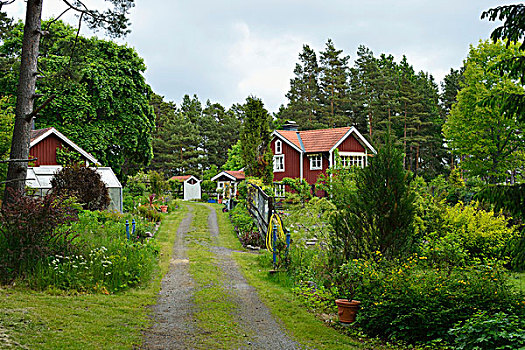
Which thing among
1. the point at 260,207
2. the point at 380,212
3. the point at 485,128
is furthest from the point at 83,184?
the point at 485,128

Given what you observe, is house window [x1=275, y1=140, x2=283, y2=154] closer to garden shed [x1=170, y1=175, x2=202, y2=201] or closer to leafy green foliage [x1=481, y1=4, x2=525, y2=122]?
garden shed [x1=170, y1=175, x2=202, y2=201]

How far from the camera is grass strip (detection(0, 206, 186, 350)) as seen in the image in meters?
5.87

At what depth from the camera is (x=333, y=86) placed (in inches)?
2088

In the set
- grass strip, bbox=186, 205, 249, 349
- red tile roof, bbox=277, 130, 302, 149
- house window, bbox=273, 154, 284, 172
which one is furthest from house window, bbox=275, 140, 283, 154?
grass strip, bbox=186, 205, 249, 349

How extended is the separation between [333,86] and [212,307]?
1855 inches

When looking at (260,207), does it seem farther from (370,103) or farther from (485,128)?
Answer: (370,103)

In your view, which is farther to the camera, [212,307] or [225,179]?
[225,179]

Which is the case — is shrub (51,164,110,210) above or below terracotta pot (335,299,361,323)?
above

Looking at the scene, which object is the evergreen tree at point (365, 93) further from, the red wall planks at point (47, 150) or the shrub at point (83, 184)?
the shrub at point (83, 184)

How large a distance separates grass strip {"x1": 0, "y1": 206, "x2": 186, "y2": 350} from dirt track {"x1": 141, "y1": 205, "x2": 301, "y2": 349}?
11.3 inches

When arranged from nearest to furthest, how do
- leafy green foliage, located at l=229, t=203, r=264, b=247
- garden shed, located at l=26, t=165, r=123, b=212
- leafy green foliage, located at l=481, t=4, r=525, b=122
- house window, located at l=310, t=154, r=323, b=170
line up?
leafy green foliage, located at l=481, t=4, r=525, b=122 < leafy green foliage, located at l=229, t=203, r=264, b=247 < garden shed, located at l=26, t=165, r=123, b=212 < house window, located at l=310, t=154, r=323, b=170

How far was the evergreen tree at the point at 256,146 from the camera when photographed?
2730cm

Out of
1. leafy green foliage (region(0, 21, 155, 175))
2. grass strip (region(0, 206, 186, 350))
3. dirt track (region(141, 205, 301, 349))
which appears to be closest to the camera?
grass strip (region(0, 206, 186, 350))

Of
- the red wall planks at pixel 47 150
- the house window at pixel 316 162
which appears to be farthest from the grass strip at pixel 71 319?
the house window at pixel 316 162
